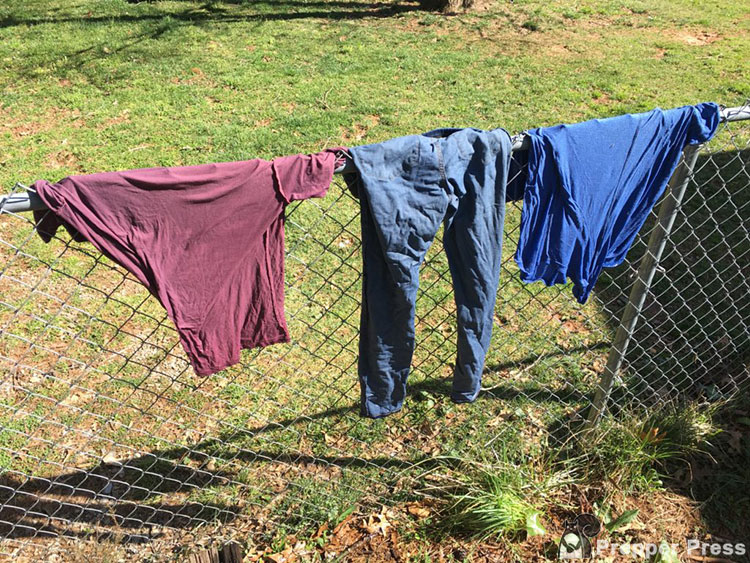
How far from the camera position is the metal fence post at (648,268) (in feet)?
8.14

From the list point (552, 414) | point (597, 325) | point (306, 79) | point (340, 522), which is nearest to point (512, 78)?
point (306, 79)

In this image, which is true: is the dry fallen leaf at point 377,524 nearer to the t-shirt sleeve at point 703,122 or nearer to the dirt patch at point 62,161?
the t-shirt sleeve at point 703,122

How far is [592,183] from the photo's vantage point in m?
2.26

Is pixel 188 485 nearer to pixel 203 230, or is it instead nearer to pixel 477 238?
pixel 203 230

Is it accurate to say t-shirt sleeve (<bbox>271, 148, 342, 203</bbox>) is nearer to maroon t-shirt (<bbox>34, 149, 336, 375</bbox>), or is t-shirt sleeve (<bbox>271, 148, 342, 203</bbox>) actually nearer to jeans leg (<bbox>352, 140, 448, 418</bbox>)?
maroon t-shirt (<bbox>34, 149, 336, 375</bbox>)

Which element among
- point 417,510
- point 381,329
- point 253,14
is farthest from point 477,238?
point 253,14

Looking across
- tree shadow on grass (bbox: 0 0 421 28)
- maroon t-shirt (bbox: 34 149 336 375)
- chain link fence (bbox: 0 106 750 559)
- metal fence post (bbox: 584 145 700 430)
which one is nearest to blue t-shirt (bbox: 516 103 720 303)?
metal fence post (bbox: 584 145 700 430)

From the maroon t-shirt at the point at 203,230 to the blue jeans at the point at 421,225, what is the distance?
0.22 meters

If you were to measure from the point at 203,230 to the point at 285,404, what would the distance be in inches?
80.7

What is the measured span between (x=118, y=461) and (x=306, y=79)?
5.45 meters

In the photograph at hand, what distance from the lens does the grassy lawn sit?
9.87ft

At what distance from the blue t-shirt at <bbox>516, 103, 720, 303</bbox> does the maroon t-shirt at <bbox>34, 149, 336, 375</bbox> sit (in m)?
0.84

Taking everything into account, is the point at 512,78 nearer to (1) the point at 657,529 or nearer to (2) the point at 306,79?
(2) the point at 306,79

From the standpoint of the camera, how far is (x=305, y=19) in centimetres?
922
